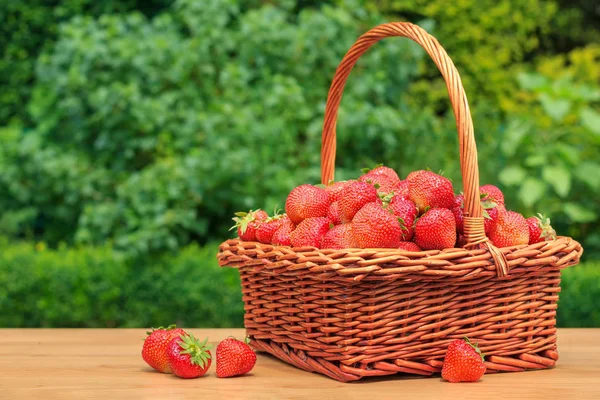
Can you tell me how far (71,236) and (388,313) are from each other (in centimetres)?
351

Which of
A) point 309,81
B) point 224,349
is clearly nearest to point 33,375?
point 224,349

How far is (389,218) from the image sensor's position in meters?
1.48

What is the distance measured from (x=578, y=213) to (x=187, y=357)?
3.00 m

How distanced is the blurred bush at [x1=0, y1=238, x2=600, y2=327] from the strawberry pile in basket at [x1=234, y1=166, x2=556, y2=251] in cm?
178

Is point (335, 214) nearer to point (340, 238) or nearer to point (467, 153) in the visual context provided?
point (340, 238)

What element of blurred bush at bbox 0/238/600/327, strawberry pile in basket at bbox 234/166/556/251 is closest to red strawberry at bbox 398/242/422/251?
strawberry pile in basket at bbox 234/166/556/251

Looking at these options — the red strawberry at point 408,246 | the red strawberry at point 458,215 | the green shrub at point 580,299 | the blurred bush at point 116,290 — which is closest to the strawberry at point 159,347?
the red strawberry at point 408,246

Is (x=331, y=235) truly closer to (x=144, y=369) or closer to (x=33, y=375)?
(x=144, y=369)

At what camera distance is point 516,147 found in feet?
14.0

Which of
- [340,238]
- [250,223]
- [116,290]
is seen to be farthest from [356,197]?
[116,290]

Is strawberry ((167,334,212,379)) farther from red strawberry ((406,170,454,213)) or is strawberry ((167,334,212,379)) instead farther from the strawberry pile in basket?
red strawberry ((406,170,454,213))

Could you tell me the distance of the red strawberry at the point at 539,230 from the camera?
1665 mm

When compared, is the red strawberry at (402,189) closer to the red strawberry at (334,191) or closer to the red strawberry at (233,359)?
the red strawberry at (334,191)

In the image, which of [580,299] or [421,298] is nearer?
[421,298]
